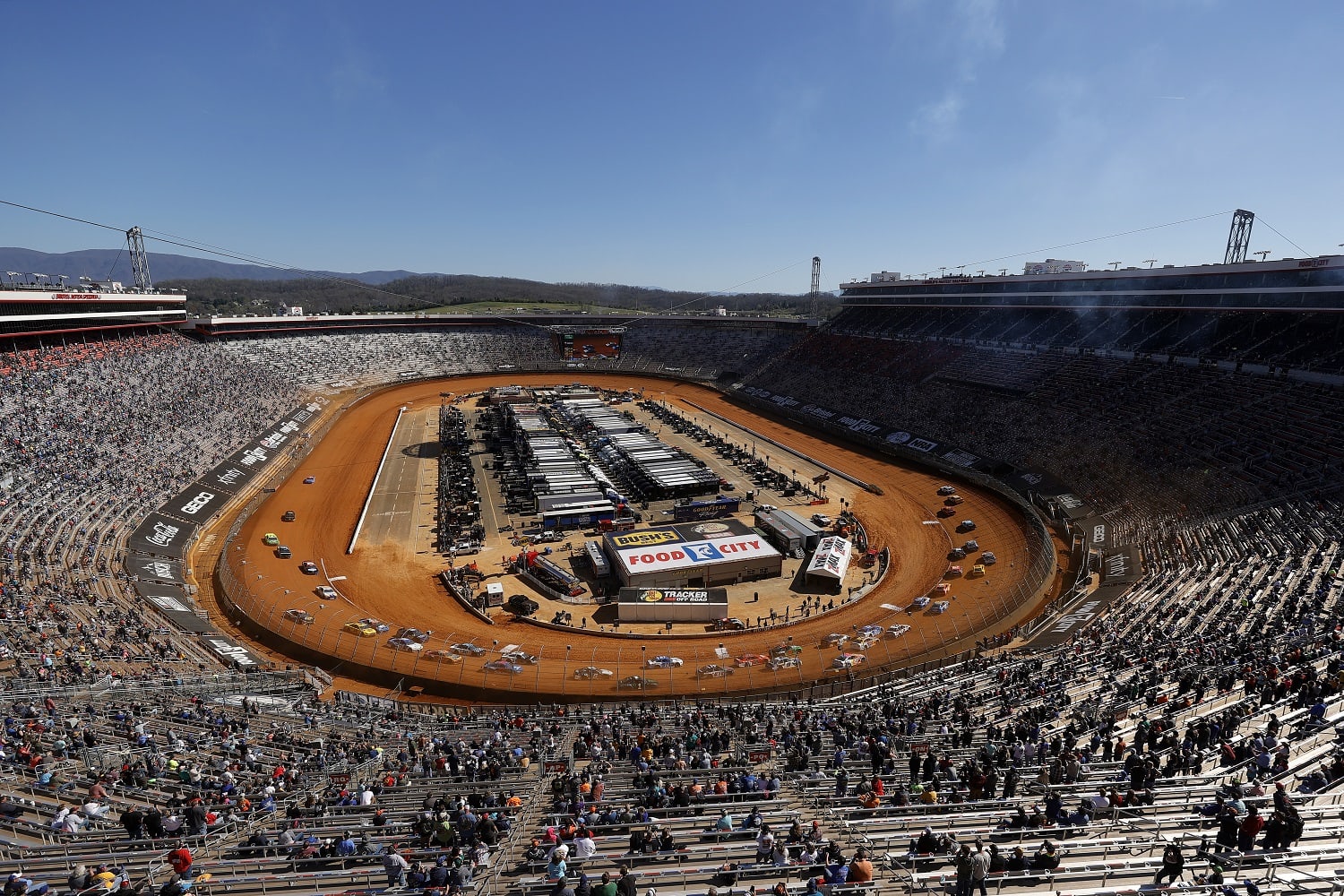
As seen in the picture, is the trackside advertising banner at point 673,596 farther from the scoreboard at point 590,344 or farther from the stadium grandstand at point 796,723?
the scoreboard at point 590,344

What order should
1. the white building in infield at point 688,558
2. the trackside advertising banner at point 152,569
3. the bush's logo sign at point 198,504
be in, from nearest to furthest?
1. the trackside advertising banner at point 152,569
2. the white building in infield at point 688,558
3. the bush's logo sign at point 198,504

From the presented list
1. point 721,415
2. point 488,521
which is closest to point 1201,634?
point 488,521

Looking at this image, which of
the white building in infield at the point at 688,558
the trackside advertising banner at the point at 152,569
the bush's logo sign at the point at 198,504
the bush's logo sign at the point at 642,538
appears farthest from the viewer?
the bush's logo sign at the point at 198,504

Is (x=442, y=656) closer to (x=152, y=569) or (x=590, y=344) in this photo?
(x=152, y=569)

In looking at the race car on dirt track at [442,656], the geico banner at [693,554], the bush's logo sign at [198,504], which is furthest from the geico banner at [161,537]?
the geico banner at [693,554]

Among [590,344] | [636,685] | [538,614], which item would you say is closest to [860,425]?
[538,614]

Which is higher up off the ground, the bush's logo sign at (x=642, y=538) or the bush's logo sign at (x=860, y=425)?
the bush's logo sign at (x=860, y=425)

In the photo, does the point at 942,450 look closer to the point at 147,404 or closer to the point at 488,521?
the point at 488,521
